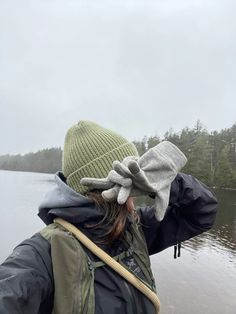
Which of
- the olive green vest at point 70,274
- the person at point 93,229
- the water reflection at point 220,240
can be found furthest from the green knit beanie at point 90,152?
the water reflection at point 220,240

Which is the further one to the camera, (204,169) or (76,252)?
(204,169)

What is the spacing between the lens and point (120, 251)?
1.86 meters

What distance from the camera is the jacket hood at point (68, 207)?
5.88 ft

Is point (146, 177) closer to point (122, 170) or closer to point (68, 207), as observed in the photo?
point (122, 170)

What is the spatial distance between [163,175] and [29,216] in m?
33.5

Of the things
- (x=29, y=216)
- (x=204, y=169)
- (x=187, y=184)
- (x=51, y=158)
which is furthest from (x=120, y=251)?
(x=51, y=158)

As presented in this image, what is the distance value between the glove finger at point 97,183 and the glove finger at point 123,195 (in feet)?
0.34

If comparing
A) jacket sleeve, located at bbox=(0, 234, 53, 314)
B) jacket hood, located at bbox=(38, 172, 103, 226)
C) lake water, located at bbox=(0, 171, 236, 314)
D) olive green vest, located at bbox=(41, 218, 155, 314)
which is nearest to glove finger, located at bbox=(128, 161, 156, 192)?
jacket hood, located at bbox=(38, 172, 103, 226)

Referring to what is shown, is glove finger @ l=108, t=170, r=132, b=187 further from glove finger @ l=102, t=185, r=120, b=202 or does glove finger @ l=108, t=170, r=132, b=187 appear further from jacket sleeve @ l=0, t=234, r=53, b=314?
jacket sleeve @ l=0, t=234, r=53, b=314

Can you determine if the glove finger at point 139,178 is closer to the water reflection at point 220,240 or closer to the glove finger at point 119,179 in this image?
the glove finger at point 119,179

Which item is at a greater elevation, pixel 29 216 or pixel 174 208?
pixel 174 208

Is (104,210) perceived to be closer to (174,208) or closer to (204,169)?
(174,208)

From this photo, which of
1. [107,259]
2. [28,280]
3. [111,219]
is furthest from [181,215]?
[28,280]

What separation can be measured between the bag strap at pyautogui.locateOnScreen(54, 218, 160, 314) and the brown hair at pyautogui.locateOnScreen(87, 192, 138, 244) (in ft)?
0.27
